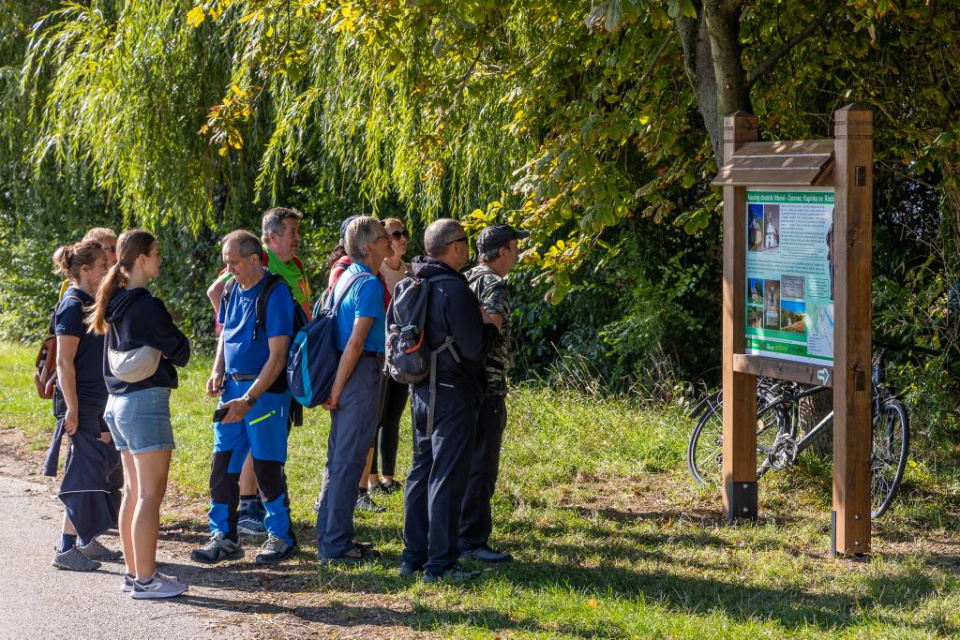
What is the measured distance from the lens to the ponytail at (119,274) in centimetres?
541

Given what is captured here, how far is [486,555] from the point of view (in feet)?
19.9

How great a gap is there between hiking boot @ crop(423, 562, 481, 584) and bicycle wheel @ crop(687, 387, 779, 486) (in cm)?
267

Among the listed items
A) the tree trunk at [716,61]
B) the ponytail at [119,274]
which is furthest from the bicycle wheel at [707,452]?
the ponytail at [119,274]

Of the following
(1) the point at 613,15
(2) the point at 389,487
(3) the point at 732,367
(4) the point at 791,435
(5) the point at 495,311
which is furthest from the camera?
(2) the point at 389,487

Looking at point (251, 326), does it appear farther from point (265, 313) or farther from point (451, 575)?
point (451, 575)

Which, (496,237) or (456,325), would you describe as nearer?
(456,325)

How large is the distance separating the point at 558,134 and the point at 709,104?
123 centimetres

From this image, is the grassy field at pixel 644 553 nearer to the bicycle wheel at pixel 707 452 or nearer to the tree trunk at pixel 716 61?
the bicycle wheel at pixel 707 452

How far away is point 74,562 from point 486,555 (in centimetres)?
235

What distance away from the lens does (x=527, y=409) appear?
391 inches

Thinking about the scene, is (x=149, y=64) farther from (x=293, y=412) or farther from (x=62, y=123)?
(x=293, y=412)

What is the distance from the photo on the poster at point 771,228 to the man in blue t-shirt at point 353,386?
227 cm

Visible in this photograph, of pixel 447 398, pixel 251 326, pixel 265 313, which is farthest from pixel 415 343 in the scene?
pixel 251 326

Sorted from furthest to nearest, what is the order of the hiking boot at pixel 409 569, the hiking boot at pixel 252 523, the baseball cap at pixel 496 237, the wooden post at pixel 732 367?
1. the hiking boot at pixel 252 523
2. the wooden post at pixel 732 367
3. the baseball cap at pixel 496 237
4. the hiking boot at pixel 409 569
